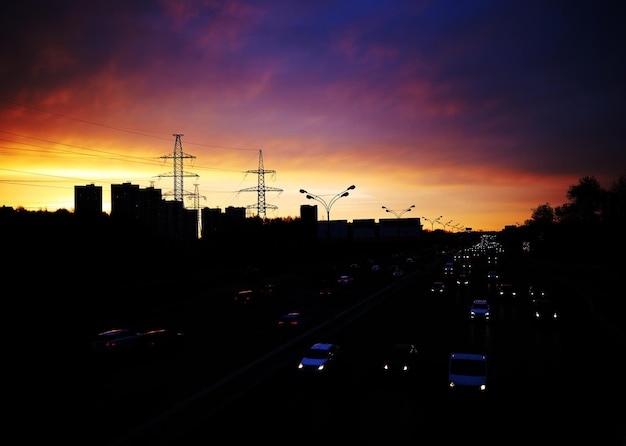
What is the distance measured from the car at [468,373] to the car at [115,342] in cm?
1518

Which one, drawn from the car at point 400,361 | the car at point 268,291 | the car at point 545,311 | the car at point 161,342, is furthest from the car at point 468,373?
the car at point 268,291

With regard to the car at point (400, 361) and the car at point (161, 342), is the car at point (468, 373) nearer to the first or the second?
the car at point (400, 361)

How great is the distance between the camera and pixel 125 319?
38094mm

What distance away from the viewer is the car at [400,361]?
1888 centimetres

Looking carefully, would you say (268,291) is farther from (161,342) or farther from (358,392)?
(358,392)

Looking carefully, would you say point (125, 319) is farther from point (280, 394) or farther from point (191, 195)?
point (191, 195)

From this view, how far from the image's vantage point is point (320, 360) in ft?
65.3

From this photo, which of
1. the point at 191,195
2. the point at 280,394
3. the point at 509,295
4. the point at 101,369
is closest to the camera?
the point at 280,394

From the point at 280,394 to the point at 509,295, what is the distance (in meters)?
33.2

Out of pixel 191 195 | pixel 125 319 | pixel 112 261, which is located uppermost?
pixel 191 195

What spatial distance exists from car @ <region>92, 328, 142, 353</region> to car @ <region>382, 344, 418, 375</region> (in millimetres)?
12516

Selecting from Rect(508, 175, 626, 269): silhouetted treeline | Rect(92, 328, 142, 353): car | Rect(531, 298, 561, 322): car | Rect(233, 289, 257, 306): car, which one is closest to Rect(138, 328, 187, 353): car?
Rect(92, 328, 142, 353): car

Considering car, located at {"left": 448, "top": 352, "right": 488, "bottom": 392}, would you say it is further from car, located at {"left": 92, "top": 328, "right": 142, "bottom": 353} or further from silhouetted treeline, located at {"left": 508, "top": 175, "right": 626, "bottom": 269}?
silhouetted treeline, located at {"left": 508, "top": 175, "right": 626, "bottom": 269}

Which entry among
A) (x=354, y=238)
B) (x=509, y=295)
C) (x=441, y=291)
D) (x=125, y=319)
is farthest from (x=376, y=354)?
(x=354, y=238)
